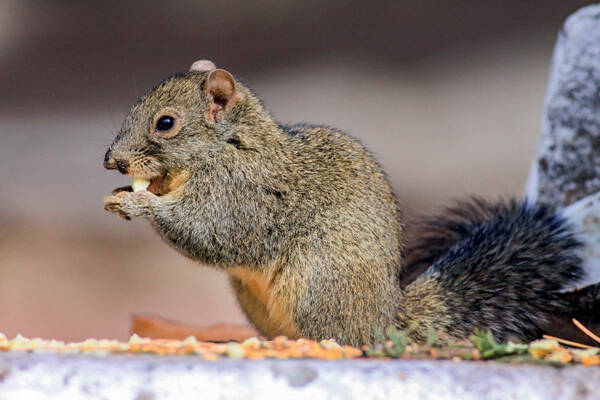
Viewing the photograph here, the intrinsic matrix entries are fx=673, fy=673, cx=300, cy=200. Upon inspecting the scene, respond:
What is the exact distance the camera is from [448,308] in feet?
6.22

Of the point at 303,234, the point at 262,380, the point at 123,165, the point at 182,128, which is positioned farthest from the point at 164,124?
the point at 262,380

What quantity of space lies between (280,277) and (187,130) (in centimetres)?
47

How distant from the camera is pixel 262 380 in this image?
92 cm

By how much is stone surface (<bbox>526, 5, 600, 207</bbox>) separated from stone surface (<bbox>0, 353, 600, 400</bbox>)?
1829 millimetres

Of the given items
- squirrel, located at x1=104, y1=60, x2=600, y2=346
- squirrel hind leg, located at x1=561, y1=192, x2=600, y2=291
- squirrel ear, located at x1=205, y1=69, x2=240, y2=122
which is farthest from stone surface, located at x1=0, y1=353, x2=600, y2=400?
squirrel hind leg, located at x1=561, y1=192, x2=600, y2=291

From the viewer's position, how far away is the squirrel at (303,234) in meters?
1.73

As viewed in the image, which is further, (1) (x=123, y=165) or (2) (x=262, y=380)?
(1) (x=123, y=165)

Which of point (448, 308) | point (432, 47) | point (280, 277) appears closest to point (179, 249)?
point (280, 277)

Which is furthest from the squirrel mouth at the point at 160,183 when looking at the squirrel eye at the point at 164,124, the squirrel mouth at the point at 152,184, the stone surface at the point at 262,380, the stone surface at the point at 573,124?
the stone surface at the point at 573,124

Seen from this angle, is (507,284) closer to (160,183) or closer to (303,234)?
(303,234)

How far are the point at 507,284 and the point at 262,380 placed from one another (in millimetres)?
1194

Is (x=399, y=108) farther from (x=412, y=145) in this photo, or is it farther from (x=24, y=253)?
(x=24, y=253)

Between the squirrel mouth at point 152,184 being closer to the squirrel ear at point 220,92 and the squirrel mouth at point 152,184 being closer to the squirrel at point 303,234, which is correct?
the squirrel at point 303,234

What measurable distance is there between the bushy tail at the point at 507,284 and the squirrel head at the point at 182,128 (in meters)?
0.67
